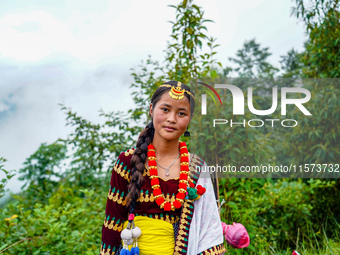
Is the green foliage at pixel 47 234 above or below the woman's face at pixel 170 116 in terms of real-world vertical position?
below

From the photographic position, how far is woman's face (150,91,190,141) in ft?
6.23

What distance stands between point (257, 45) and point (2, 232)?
3243cm

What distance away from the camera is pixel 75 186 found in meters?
4.72

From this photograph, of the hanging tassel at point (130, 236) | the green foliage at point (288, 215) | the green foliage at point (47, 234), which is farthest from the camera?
the green foliage at point (288, 215)

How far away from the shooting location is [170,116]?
74.5 inches

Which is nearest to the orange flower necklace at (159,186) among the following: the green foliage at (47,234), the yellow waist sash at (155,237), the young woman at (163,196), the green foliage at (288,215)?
the young woman at (163,196)

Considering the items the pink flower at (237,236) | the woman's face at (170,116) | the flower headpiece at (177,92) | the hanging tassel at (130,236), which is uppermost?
the flower headpiece at (177,92)

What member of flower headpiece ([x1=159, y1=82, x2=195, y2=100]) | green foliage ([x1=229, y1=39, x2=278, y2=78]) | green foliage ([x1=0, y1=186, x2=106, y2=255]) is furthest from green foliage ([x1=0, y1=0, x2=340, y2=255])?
green foliage ([x1=229, y1=39, x2=278, y2=78])

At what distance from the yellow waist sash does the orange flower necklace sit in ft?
0.34

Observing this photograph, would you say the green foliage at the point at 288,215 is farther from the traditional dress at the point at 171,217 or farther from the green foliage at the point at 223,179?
the traditional dress at the point at 171,217

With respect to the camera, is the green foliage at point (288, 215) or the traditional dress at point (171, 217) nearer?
the traditional dress at point (171, 217)

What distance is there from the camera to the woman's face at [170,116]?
6.23 ft

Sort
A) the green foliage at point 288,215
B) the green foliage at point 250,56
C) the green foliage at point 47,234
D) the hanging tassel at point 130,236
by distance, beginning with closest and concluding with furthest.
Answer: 1. the hanging tassel at point 130,236
2. the green foliage at point 47,234
3. the green foliage at point 288,215
4. the green foliage at point 250,56

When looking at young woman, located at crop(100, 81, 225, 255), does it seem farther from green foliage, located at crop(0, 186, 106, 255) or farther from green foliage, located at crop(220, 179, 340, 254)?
green foliage, located at crop(220, 179, 340, 254)
